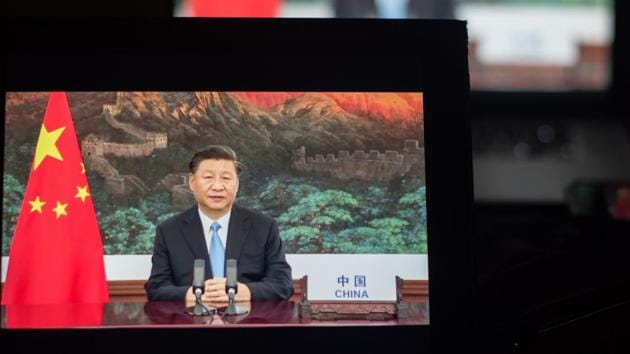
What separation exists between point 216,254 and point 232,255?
1cm

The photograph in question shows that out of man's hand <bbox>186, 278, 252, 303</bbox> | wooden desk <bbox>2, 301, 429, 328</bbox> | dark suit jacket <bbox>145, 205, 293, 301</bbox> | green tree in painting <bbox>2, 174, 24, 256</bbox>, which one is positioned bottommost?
wooden desk <bbox>2, 301, 429, 328</bbox>

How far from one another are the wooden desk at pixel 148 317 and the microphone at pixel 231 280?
0.05 feet

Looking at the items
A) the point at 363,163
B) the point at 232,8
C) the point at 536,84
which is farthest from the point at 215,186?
the point at 536,84

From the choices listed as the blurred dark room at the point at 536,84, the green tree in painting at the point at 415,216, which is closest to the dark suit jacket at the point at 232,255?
the green tree in painting at the point at 415,216

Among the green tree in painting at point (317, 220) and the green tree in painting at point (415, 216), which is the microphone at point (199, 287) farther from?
the green tree in painting at point (415, 216)

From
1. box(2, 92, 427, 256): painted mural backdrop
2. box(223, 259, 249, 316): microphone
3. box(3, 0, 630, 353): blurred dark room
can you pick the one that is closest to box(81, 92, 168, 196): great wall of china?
box(2, 92, 427, 256): painted mural backdrop

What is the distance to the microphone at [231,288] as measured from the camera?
0.54 m

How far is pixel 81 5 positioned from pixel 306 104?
284 mm

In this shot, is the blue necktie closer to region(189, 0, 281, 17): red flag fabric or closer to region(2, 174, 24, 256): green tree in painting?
region(2, 174, 24, 256): green tree in painting

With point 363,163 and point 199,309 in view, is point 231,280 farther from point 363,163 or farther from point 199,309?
point 363,163

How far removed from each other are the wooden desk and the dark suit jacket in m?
0.01

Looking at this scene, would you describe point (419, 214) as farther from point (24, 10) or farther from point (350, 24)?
point (24, 10)

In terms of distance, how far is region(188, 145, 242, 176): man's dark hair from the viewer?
0.56 metres

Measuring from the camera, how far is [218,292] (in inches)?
21.3
